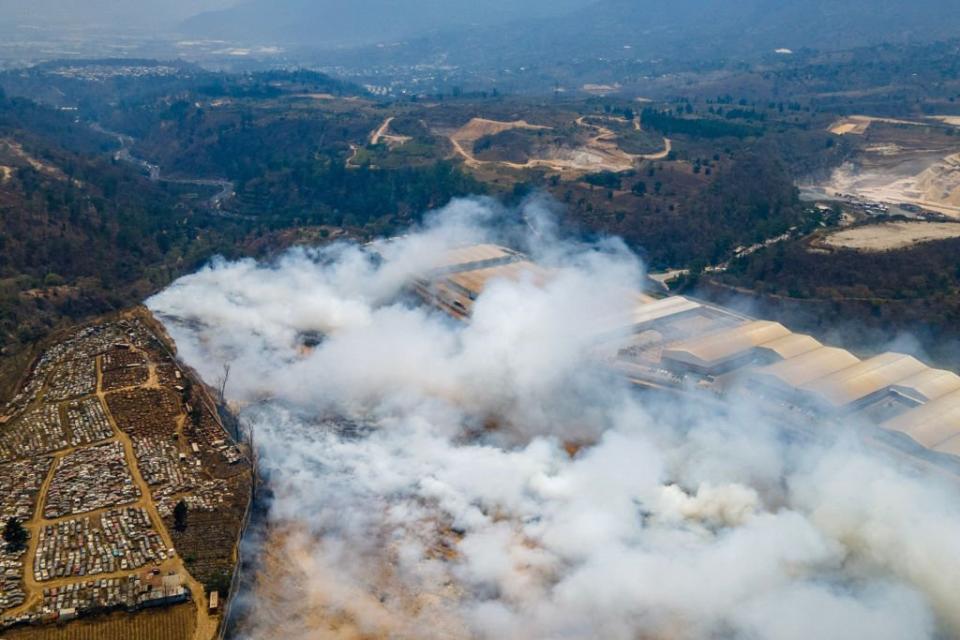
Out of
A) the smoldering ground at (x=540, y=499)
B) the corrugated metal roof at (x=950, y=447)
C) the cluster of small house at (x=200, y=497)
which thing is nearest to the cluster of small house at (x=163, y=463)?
the cluster of small house at (x=200, y=497)

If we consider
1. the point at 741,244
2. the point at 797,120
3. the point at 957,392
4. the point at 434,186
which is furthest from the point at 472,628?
the point at 797,120

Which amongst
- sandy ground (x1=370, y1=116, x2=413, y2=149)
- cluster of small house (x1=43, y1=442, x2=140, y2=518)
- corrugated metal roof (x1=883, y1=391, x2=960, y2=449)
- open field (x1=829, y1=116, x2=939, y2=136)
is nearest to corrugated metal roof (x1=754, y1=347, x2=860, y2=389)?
corrugated metal roof (x1=883, y1=391, x2=960, y2=449)

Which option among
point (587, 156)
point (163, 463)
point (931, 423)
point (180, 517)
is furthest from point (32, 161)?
point (931, 423)

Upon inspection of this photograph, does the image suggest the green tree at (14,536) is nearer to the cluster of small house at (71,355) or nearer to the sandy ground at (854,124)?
the cluster of small house at (71,355)

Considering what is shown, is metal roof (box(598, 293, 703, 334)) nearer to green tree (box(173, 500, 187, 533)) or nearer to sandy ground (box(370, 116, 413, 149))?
green tree (box(173, 500, 187, 533))

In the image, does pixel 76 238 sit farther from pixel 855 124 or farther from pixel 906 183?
pixel 855 124
